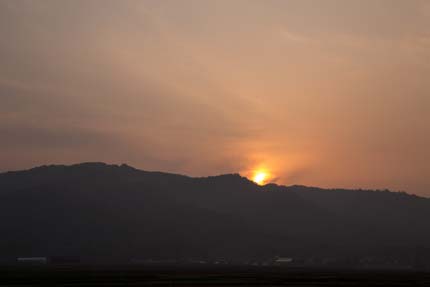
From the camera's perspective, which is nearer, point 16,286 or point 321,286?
point 16,286

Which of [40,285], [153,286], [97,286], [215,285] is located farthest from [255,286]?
[40,285]

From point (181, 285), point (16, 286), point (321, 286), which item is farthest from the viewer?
point (321, 286)

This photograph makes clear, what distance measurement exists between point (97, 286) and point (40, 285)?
9648mm

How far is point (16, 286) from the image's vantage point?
10512cm

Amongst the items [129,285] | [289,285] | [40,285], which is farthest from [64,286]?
[289,285]

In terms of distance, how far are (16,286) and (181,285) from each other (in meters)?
27.0

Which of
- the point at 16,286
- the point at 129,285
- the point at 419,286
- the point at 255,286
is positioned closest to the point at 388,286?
the point at 419,286

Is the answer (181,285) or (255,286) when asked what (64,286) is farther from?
(255,286)

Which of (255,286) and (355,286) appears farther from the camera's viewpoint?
(355,286)

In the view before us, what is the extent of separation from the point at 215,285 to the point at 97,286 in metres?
20.7

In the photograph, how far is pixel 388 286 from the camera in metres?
126

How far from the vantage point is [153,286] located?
11100 cm

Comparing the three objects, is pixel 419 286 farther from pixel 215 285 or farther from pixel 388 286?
pixel 215 285

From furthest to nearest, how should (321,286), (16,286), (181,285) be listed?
(321,286) < (181,285) < (16,286)
